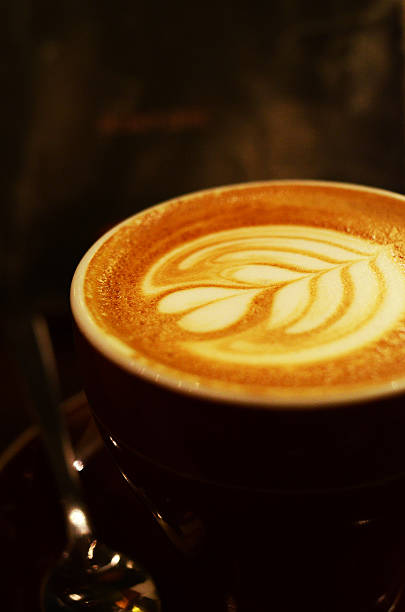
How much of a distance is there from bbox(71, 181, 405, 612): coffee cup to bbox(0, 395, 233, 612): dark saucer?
70 mm

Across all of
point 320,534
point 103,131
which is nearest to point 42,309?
point 103,131

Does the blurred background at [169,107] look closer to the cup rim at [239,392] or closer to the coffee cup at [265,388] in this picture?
the coffee cup at [265,388]

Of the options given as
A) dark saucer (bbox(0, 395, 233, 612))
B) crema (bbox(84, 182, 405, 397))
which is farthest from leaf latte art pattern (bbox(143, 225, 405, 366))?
dark saucer (bbox(0, 395, 233, 612))

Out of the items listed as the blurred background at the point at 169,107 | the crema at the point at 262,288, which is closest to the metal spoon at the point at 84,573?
the crema at the point at 262,288

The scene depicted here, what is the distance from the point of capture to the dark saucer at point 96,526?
28.4 inches

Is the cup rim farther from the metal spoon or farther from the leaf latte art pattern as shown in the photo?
the metal spoon

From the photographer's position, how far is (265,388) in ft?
1.53

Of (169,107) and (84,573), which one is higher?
(169,107)

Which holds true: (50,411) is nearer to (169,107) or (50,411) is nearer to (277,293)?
(277,293)

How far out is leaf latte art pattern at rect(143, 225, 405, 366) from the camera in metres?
0.54

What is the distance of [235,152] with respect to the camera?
1692 mm

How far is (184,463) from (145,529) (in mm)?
353

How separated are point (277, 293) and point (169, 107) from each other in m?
1.17

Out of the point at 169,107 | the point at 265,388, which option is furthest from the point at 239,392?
the point at 169,107
